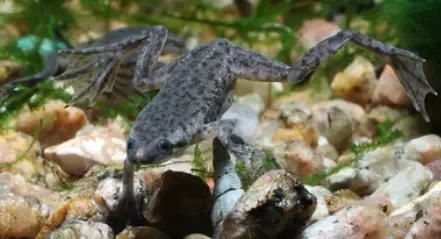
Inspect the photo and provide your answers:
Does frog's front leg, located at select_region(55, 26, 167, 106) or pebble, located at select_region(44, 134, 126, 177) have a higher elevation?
frog's front leg, located at select_region(55, 26, 167, 106)

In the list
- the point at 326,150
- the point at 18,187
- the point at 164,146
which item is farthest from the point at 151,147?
the point at 326,150

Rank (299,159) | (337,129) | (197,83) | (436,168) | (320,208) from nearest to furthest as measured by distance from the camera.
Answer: (320,208), (197,83), (436,168), (299,159), (337,129)

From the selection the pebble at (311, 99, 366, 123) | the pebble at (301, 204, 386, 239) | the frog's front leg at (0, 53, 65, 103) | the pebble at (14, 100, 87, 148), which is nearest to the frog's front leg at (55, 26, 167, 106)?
Answer: the pebble at (14, 100, 87, 148)

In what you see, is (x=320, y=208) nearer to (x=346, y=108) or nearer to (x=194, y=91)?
(x=194, y=91)

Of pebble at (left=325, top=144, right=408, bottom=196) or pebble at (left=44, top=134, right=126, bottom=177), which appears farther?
pebble at (left=44, top=134, right=126, bottom=177)

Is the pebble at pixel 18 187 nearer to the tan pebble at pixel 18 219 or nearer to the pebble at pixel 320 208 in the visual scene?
the tan pebble at pixel 18 219

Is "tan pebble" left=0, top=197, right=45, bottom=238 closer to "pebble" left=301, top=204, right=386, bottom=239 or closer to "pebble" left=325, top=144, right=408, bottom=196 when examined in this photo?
"pebble" left=301, top=204, right=386, bottom=239

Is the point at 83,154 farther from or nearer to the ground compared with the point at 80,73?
nearer to the ground

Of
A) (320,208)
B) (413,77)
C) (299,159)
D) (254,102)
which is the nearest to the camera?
(320,208)
